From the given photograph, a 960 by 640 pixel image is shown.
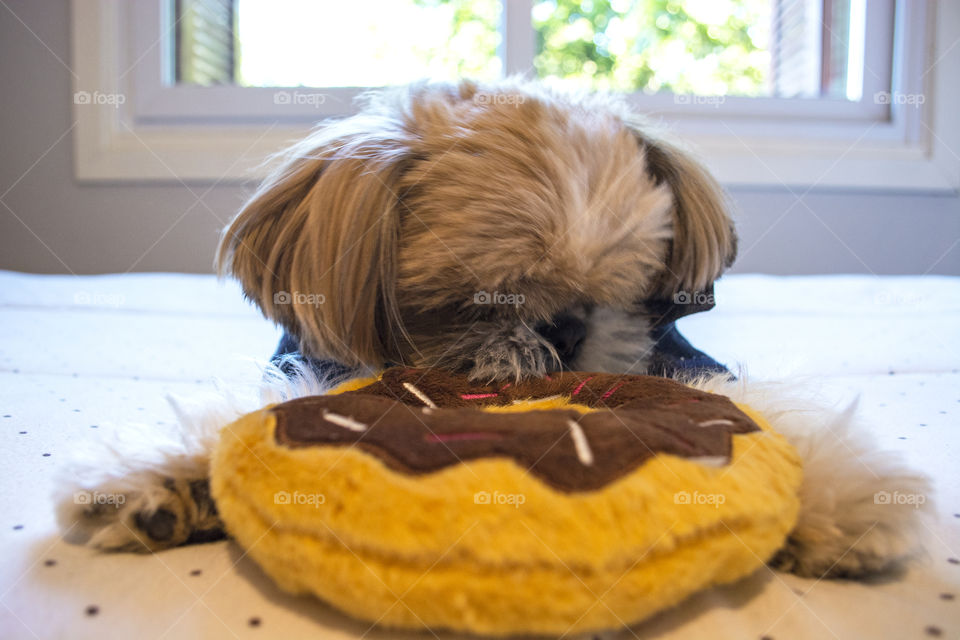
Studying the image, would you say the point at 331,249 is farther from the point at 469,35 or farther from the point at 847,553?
the point at 469,35

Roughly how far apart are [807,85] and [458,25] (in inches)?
67.6

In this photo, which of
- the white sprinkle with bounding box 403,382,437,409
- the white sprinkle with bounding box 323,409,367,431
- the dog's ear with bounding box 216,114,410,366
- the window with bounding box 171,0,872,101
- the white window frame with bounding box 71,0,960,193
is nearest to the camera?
the white sprinkle with bounding box 323,409,367,431

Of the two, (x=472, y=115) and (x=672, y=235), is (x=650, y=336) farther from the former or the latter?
(x=472, y=115)

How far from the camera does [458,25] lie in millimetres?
3023

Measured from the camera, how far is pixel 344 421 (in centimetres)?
62
